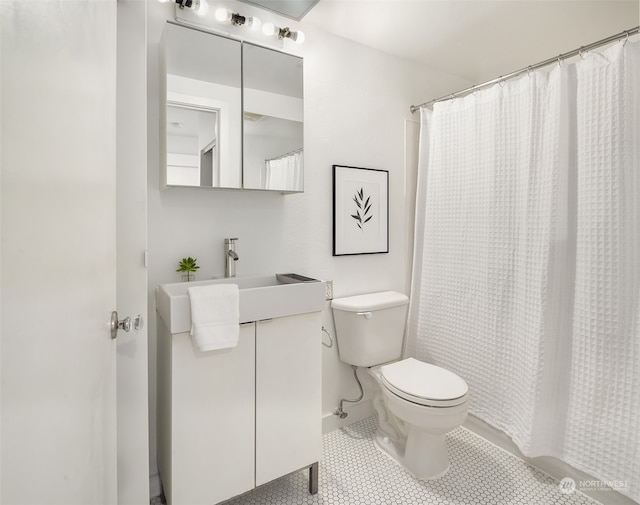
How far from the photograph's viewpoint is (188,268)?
162 cm

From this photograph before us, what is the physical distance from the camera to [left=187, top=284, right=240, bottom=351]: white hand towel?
1.33 metres

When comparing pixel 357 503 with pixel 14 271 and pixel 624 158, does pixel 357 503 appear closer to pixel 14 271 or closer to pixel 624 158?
pixel 14 271

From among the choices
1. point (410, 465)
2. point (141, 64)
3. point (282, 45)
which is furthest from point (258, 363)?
point (282, 45)

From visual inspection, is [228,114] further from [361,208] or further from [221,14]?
[361,208]

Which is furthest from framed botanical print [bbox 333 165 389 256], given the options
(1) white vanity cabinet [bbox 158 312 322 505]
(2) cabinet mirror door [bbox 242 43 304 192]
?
(1) white vanity cabinet [bbox 158 312 322 505]

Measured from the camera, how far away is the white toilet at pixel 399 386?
167 cm

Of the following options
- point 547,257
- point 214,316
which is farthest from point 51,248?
point 547,257

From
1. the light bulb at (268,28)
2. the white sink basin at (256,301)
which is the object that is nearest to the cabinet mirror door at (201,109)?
the light bulb at (268,28)

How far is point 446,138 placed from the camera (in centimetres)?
221

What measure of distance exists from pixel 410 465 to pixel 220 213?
1.62 meters

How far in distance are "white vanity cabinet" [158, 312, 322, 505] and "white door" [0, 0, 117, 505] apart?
0.63 metres

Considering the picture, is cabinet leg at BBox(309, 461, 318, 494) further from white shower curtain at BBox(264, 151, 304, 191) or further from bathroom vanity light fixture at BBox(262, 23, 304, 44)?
bathroom vanity light fixture at BBox(262, 23, 304, 44)

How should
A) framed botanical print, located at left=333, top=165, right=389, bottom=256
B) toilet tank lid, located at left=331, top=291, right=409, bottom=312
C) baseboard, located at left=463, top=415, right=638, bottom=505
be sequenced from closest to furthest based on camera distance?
baseboard, located at left=463, top=415, right=638, bottom=505 < toilet tank lid, located at left=331, top=291, right=409, bottom=312 < framed botanical print, located at left=333, top=165, right=389, bottom=256

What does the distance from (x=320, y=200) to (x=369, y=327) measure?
794mm
